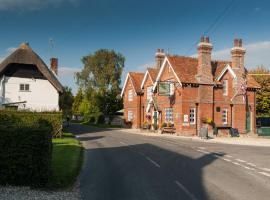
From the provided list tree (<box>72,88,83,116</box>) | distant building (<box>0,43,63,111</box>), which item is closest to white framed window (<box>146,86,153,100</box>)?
distant building (<box>0,43,63,111</box>)

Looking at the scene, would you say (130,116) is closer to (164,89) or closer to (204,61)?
(164,89)

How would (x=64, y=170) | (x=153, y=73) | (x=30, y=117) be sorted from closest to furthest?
(x=64, y=170) < (x=30, y=117) < (x=153, y=73)

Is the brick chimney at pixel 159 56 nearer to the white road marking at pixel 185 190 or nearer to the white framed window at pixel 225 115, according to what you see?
the white framed window at pixel 225 115

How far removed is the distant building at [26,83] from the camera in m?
32.8

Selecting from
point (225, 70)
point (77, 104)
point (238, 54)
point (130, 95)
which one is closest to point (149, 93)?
point (130, 95)

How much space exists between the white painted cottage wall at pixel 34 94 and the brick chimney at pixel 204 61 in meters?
15.7

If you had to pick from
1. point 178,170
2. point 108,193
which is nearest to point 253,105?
point 178,170

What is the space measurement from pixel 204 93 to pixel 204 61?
3484 millimetres

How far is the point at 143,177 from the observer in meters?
11.5

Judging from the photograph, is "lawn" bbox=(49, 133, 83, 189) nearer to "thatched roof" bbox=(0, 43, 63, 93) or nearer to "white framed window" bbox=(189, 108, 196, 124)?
"thatched roof" bbox=(0, 43, 63, 93)

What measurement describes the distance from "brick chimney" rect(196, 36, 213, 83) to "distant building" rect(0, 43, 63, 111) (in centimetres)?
1519

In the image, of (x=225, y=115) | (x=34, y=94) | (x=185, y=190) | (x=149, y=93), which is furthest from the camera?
(x=149, y=93)

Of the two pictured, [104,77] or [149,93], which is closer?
[149,93]

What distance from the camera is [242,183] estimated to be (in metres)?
11.0
